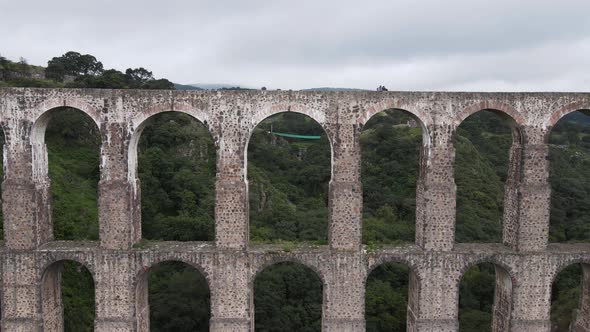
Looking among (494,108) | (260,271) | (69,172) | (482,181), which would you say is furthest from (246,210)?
(482,181)

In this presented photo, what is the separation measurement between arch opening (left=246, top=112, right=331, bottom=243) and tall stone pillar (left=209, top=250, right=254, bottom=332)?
388 inches

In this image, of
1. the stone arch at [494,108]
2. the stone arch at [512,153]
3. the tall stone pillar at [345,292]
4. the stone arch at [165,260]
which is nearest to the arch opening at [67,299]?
the stone arch at [165,260]

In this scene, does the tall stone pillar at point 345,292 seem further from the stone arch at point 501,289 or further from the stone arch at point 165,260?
the stone arch at point 165,260

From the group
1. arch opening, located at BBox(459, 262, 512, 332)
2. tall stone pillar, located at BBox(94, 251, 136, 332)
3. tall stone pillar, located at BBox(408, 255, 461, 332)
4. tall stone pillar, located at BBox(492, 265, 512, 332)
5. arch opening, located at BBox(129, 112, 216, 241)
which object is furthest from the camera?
arch opening, located at BBox(129, 112, 216, 241)

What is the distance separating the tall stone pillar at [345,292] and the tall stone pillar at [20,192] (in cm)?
1005

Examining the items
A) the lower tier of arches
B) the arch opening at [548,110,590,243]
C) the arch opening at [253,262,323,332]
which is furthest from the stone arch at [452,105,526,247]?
the arch opening at [548,110,590,243]

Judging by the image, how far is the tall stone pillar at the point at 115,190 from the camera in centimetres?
1748

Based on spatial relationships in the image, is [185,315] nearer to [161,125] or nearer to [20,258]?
[20,258]

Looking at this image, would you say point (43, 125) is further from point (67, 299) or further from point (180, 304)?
point (180, 304)

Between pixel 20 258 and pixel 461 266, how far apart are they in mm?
14841

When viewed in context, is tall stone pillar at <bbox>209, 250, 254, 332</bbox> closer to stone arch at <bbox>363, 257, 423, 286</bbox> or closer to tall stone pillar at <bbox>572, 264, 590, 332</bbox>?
stone arch at <bbox>363, 257, 423, 286</bbox>

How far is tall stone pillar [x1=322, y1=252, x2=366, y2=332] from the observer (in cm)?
1767

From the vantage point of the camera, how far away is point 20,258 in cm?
1766

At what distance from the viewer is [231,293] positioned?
1772cm
